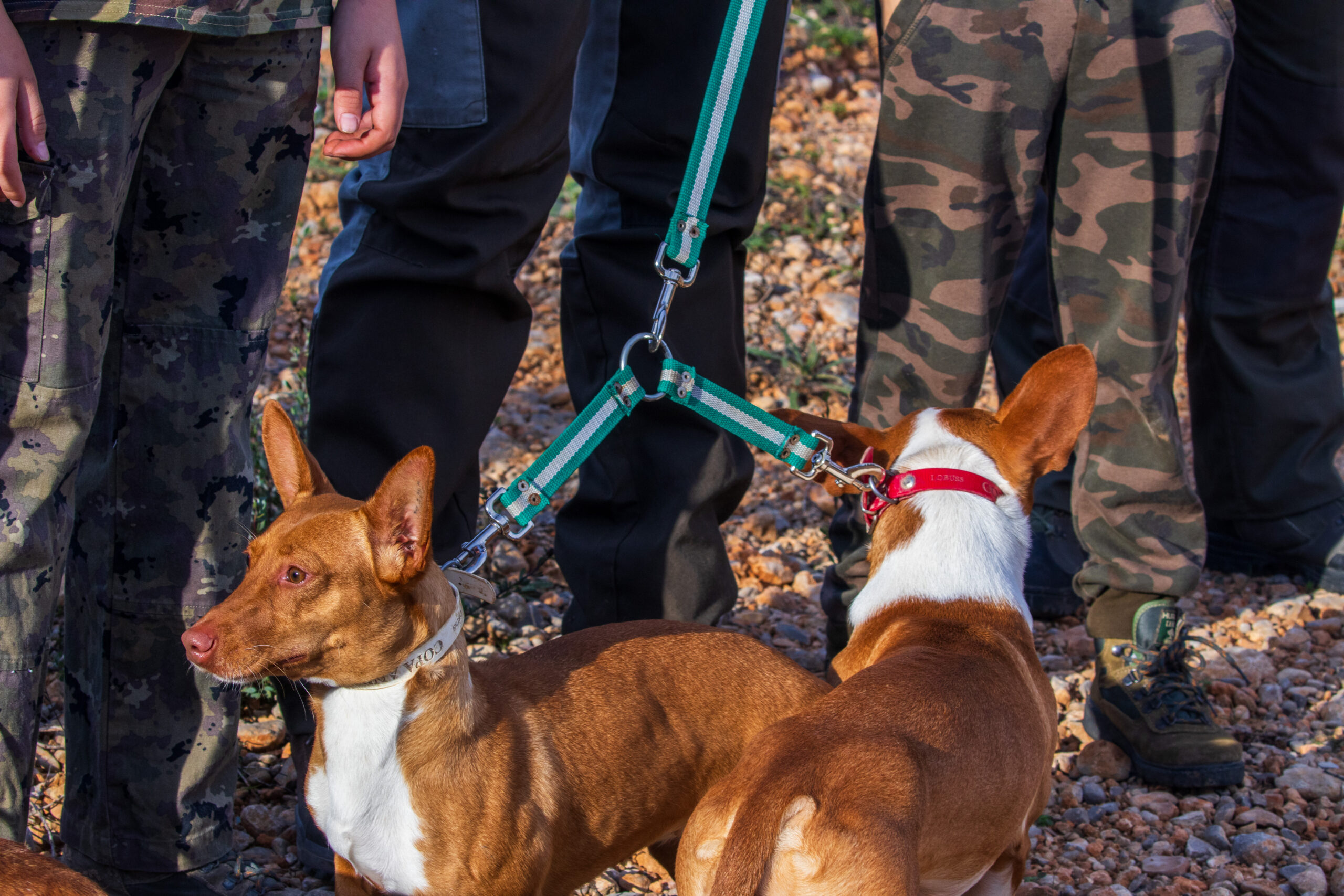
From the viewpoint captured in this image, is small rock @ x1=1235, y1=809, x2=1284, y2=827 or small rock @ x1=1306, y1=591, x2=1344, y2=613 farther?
small rock @ x1=1306, y1=591, x2=1344, y2=613

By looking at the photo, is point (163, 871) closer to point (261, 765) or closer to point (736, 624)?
point (261, 765)

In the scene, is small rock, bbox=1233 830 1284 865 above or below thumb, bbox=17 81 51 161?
below

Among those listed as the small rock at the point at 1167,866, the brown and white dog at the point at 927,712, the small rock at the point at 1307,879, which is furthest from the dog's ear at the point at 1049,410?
the small rock at the point at 1307,879

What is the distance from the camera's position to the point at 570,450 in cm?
242

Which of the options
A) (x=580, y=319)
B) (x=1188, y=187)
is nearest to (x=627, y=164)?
(x=580, y=319)

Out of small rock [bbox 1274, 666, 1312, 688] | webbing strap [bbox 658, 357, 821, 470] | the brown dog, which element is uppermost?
webbing strap [bbox 658, 357, 821, 470]

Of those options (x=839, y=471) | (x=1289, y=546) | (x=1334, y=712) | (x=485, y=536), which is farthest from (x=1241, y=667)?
(x=485, y=536)

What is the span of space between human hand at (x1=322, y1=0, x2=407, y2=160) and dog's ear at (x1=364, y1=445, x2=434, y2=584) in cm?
61

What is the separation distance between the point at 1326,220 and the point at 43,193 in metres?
4.05

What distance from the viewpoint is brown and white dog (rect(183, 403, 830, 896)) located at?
1923 mm

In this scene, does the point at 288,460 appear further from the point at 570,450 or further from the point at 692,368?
the point at 692,368

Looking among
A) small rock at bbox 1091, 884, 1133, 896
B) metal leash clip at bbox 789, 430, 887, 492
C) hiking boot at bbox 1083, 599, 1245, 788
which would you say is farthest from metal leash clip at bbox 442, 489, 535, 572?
hiking boot at bbox 1083, 599, 1245, 788

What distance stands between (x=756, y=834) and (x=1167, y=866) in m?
1.56

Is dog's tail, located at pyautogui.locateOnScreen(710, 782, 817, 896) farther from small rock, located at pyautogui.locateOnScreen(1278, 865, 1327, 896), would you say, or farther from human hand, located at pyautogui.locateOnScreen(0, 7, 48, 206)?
small rock, located at pyautogui.locateOnScreen(1278, 865, 1327, 896)
